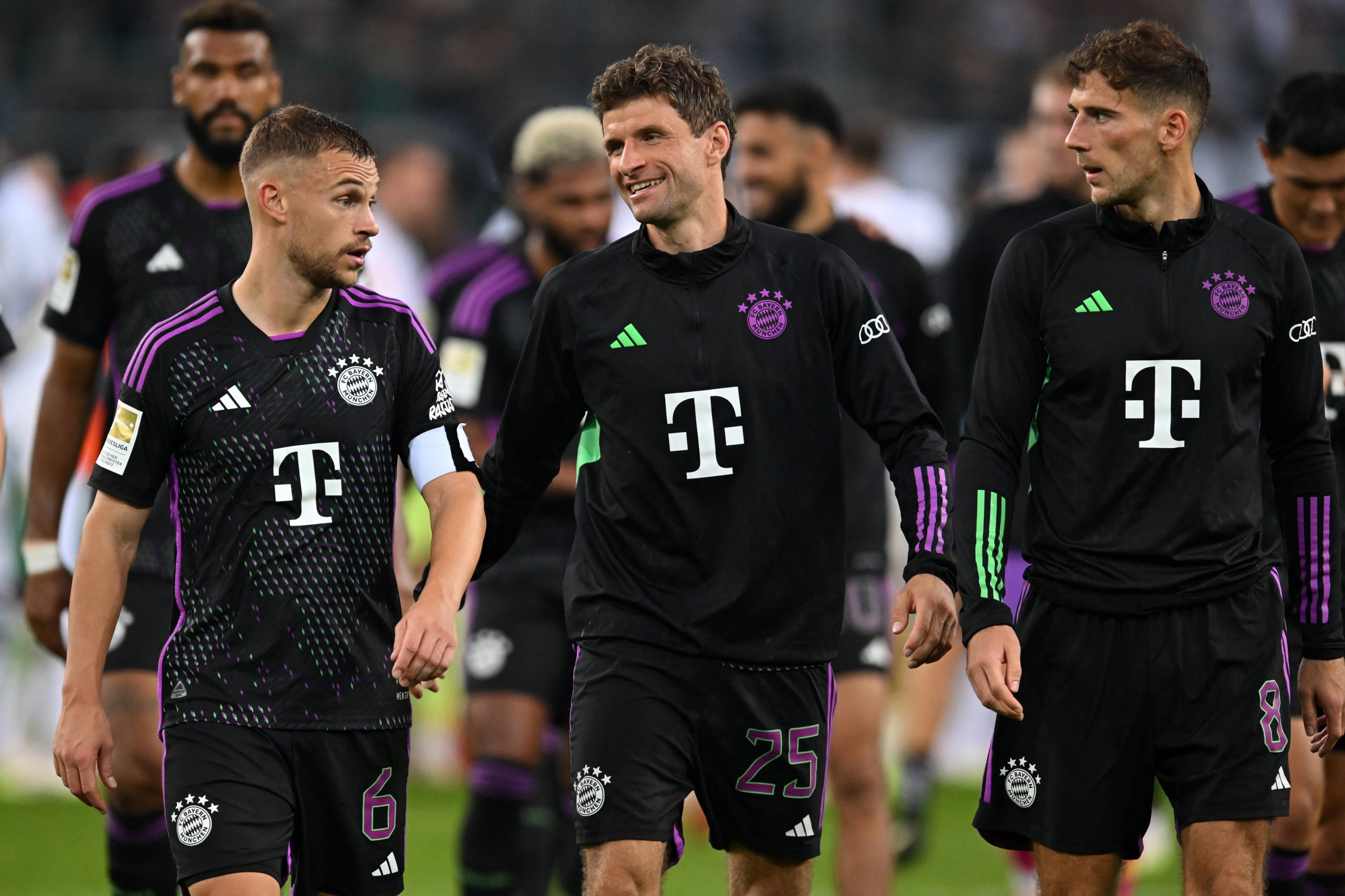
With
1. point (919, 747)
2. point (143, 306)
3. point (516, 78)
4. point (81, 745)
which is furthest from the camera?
point (516, 78)

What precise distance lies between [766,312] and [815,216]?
8.09 feet

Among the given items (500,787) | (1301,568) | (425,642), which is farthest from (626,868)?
(500,787)

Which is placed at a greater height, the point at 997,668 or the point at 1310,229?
the point at 1310,229

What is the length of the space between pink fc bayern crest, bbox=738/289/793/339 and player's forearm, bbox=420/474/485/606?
803mm

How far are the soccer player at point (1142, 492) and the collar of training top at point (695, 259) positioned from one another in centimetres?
67

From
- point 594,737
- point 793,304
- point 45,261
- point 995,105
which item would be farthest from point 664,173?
point 995,105

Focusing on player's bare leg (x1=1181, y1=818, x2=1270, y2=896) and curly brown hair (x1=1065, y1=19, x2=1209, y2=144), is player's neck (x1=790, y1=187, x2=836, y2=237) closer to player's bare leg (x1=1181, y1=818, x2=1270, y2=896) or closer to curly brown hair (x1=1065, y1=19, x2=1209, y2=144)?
curly brown hair (x1=1065, y1=19, x2=1209, y2=144)

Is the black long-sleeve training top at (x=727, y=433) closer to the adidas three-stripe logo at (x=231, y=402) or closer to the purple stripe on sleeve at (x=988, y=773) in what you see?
the purple stripe on sleeve at (x=988, y=773)

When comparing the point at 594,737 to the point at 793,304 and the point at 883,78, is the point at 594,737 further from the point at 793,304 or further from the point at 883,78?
the point at 883,78

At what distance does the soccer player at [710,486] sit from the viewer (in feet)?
16.2

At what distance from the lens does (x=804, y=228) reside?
7340mm

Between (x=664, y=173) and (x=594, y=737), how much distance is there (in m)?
1.42

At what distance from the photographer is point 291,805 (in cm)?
480

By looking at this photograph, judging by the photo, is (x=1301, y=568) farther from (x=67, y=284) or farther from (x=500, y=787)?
(x=67, y=284)
